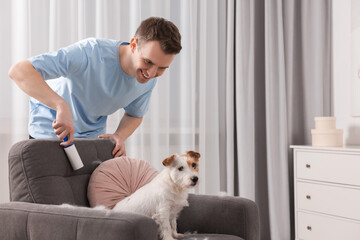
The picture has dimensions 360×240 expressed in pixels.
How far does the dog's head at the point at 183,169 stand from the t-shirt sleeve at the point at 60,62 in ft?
1.64

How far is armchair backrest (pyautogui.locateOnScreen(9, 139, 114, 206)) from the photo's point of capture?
1.38 meters

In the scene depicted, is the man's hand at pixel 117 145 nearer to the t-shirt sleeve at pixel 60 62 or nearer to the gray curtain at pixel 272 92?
the t-shirt sleeve at pixel 60 62

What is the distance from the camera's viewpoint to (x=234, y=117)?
3.09 m

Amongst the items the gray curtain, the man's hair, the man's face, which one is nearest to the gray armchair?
the man's face

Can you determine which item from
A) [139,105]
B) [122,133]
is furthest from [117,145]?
[139,105]

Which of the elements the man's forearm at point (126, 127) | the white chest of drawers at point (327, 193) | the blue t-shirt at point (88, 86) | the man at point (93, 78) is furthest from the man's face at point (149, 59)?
the white chest of drawers at point (327, 193)

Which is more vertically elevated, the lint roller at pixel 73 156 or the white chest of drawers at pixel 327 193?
the lint roller at pixel 73 156

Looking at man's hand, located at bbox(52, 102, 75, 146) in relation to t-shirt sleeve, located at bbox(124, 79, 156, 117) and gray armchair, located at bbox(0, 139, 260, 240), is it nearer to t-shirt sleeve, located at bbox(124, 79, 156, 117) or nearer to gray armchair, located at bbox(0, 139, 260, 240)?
gray armchair, located at bbox(0, 139, 260, 240)

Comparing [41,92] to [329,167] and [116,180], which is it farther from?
[329,167]

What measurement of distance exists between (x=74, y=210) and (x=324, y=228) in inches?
79.2

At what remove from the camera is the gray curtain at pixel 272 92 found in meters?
3.00

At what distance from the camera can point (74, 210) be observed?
1152mm

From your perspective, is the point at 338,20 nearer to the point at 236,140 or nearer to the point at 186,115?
the point at 236,140

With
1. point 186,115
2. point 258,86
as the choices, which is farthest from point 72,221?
point 258,86
